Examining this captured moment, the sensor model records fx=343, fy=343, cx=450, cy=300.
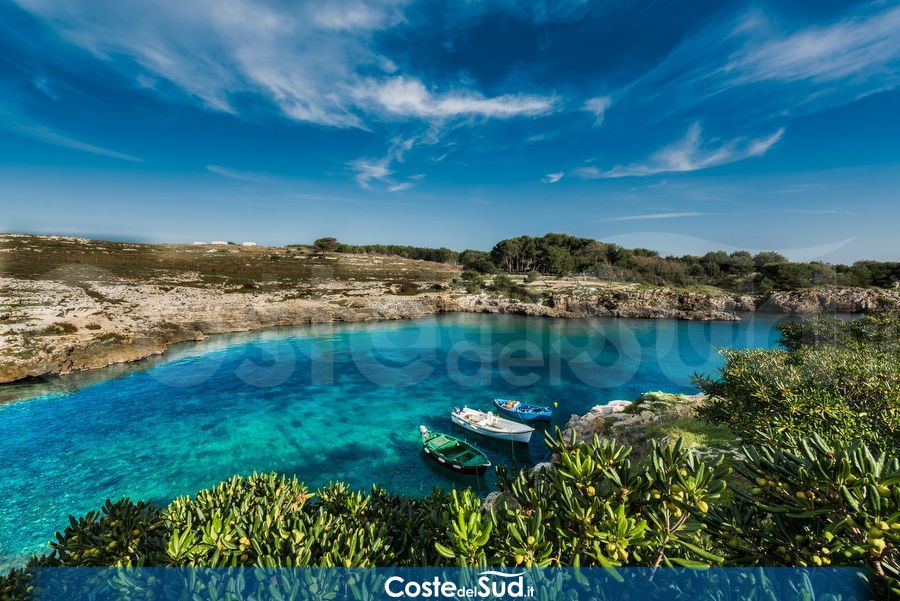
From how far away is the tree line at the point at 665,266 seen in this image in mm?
88688

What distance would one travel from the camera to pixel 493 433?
80.2 ft

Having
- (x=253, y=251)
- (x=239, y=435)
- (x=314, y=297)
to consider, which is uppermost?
(x=253, y=251)

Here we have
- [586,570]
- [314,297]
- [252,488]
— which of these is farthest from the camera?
[314,297]

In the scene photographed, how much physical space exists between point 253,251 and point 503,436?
402ft

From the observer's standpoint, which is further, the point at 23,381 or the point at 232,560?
the point at 23,381

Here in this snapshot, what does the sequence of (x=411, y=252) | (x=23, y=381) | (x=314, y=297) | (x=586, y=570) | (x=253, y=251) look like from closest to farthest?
(x=586, y=570) → (x=23, y=381) → (x=314, y=297) → (x=253, y=251) → (x=411, y=252)

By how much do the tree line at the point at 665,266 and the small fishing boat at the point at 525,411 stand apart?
85.4m

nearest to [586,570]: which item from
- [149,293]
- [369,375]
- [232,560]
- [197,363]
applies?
[232,560]

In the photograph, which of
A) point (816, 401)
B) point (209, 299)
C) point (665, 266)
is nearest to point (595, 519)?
point (816, 401)

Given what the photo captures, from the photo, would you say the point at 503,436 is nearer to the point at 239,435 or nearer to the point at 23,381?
the point at 239,435

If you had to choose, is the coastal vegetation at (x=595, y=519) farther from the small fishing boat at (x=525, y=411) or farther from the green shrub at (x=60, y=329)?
the green shrub at (x=60, y=329)

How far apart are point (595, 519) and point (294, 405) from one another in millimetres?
32175

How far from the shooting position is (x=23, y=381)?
3181cm

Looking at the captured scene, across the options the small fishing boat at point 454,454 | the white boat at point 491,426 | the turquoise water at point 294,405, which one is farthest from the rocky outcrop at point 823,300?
the small fishing boat at point 454,454
